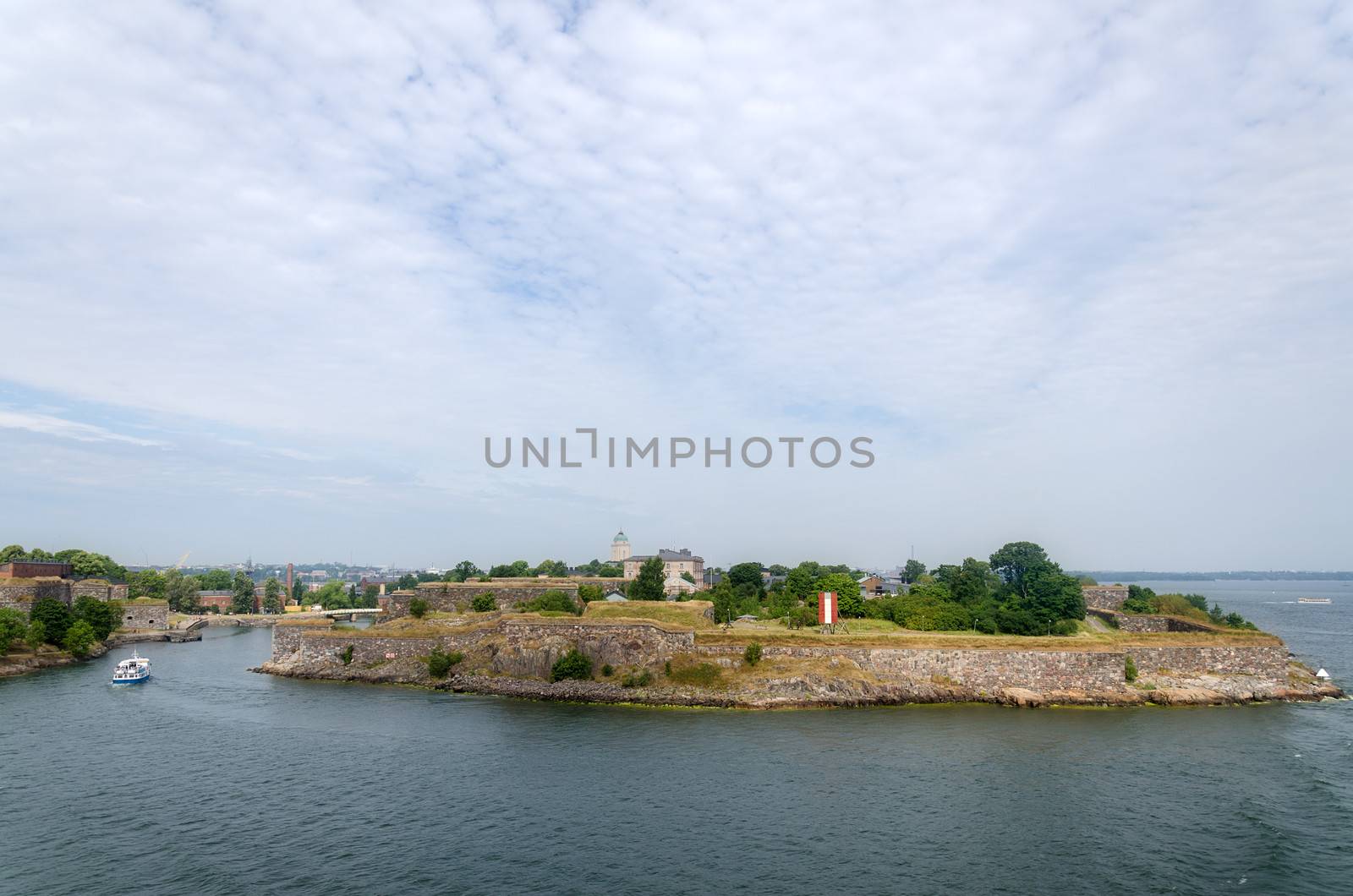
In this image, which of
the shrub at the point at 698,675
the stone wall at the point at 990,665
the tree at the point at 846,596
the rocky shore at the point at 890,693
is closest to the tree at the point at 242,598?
the rocky shore at the point at 890,693

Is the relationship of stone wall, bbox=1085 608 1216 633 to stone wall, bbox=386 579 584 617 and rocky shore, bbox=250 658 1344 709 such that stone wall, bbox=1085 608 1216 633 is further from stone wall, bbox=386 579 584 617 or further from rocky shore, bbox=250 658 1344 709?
stone wall, bbox=386 579 584 617

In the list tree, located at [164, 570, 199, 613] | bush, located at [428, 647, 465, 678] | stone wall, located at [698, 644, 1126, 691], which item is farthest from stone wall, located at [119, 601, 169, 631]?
stone wall, located at [698, 644, 1126, 691]

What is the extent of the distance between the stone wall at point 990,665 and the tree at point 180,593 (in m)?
145

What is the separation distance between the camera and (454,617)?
7781 centimetres

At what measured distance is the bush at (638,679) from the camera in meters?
57.0

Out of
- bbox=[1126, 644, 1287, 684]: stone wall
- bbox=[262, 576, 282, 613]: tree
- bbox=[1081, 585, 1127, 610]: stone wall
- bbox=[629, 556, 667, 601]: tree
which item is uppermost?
bbox=[629, 556, 667, 601]: tree

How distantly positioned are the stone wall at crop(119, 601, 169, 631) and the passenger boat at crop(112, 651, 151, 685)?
187 ft

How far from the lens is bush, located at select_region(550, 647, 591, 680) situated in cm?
5925

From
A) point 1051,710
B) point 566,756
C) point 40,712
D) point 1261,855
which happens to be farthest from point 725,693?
point 40,712

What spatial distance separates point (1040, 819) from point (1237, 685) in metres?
38.1

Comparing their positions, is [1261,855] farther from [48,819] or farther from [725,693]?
[48,819]

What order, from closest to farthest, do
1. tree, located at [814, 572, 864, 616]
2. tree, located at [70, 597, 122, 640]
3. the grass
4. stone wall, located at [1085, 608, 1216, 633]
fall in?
the grass
tree, located at [814, 572, 864, 616]
stone wall, located at [1085, 608, 1216, 633]
tree, located at [70, 597, 122, 640]

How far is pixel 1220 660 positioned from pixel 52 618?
378 feet

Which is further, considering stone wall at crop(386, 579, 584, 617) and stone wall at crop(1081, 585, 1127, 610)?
stone wall at crop(1081, 585, 1127, 610)
